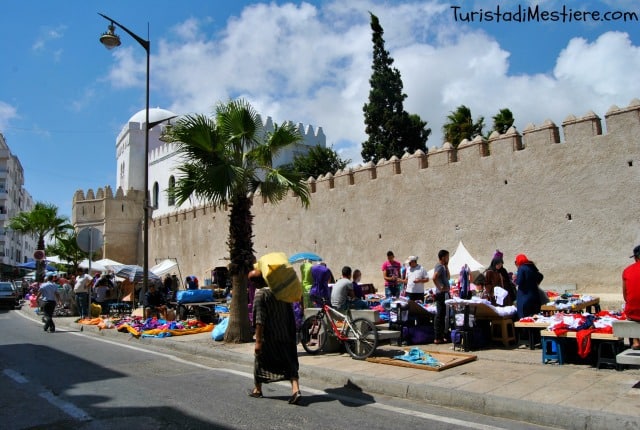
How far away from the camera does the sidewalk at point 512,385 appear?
4801mm

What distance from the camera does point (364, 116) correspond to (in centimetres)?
3781

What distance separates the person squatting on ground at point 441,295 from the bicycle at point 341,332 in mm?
1781

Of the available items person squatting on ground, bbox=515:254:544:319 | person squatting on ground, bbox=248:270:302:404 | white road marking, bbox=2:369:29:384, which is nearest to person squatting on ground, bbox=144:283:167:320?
white road marking, bbox=2:369:29:384

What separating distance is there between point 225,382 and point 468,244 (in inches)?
493

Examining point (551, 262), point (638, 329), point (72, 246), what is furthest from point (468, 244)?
point (72, 246)

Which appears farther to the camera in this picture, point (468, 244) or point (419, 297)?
point (468, 244)

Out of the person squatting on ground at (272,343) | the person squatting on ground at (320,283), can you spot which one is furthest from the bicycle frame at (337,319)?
the person squatting on ground at (272,343)

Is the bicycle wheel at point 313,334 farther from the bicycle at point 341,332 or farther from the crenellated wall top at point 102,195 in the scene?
the crenellated wall top at point 102,195

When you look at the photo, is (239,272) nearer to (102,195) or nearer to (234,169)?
(234,169)

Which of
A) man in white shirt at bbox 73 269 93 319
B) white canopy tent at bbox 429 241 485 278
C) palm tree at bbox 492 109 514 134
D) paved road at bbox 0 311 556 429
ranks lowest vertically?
paved road at bbox 0 311 556 429

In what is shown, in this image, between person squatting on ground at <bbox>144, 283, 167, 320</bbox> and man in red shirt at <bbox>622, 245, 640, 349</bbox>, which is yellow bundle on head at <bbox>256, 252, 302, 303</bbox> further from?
person squatting on ground at <bbox>144, 283, 167, 320</bbox>

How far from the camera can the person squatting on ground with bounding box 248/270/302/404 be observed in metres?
5.85

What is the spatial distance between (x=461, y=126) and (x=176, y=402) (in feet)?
98.5

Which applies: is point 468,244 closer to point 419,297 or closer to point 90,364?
point 419,297
